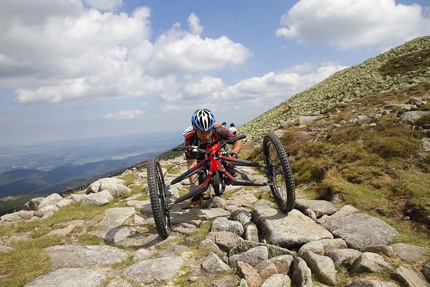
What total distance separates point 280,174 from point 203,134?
267 centimetres

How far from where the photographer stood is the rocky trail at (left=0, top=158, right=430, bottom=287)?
309 cm

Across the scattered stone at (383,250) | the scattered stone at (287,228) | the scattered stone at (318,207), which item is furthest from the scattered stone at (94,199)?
the scattered stone at (383,250)

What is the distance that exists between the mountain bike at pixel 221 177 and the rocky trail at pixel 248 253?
0.48m

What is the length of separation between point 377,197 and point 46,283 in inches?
270

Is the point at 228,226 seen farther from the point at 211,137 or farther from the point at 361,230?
the point at 211,137

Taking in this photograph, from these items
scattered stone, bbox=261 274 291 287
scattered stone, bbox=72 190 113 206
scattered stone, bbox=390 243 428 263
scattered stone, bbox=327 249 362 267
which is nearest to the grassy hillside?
scattered stone, bbox=390 243 428 263

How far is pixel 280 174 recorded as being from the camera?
610 centimetres

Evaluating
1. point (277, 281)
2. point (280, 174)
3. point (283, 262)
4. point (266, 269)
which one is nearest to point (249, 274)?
point (266, 269)

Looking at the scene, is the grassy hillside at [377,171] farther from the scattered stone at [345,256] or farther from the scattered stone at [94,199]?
the scattered stone at [94,199]

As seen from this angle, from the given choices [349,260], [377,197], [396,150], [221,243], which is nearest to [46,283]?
[221,243]

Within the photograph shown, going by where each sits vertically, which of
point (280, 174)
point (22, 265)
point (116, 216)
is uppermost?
point (280, 174)

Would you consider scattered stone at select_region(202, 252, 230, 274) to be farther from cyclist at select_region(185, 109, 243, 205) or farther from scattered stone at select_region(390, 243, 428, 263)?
cyclist at select_region(185, 109, 243, 205)

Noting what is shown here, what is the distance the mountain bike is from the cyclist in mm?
553

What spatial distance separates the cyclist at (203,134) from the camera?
6.79m
